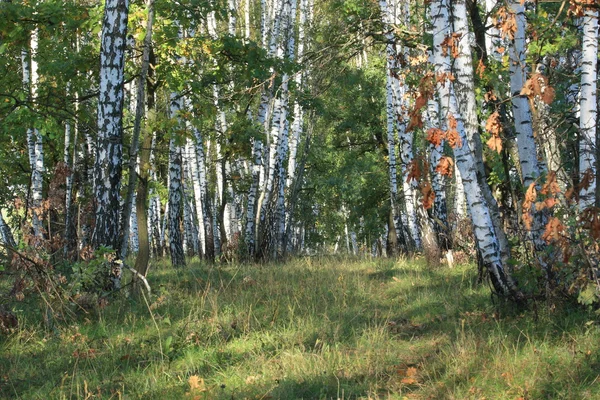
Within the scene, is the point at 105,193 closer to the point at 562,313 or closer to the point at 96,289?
the point at 96,289

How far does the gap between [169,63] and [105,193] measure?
3377mm

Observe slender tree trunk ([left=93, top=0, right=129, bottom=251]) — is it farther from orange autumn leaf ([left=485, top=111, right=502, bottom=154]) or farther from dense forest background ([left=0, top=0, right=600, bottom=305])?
orange autumn leaf ([left=485, top=111, right=502, bottom=154])

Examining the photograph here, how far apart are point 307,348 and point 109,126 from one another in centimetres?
427

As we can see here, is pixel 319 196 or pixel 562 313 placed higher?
pixel 319 196

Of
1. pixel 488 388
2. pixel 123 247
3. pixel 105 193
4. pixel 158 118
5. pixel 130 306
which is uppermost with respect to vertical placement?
pixel 158 118

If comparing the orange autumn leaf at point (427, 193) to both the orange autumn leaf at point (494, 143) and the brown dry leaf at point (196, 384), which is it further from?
the brown dry leaf at point (196, 384)

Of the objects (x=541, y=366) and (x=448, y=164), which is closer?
(x=448, y=164)

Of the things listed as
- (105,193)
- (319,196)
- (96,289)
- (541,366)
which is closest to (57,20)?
(105,193)

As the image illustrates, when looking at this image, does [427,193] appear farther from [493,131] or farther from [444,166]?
[493,131]

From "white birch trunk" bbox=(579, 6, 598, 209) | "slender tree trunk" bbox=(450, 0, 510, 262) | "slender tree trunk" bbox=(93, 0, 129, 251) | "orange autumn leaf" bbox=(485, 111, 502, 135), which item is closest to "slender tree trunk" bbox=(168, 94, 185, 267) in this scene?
"slender tree trunk" bbox=(93, 0, 129, 251)

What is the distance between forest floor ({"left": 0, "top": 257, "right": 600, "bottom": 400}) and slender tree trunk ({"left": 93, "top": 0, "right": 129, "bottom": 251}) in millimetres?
1052

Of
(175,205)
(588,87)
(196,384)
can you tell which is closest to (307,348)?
(196,384)

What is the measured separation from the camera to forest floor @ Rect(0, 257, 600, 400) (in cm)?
536

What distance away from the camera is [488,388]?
5254mm
